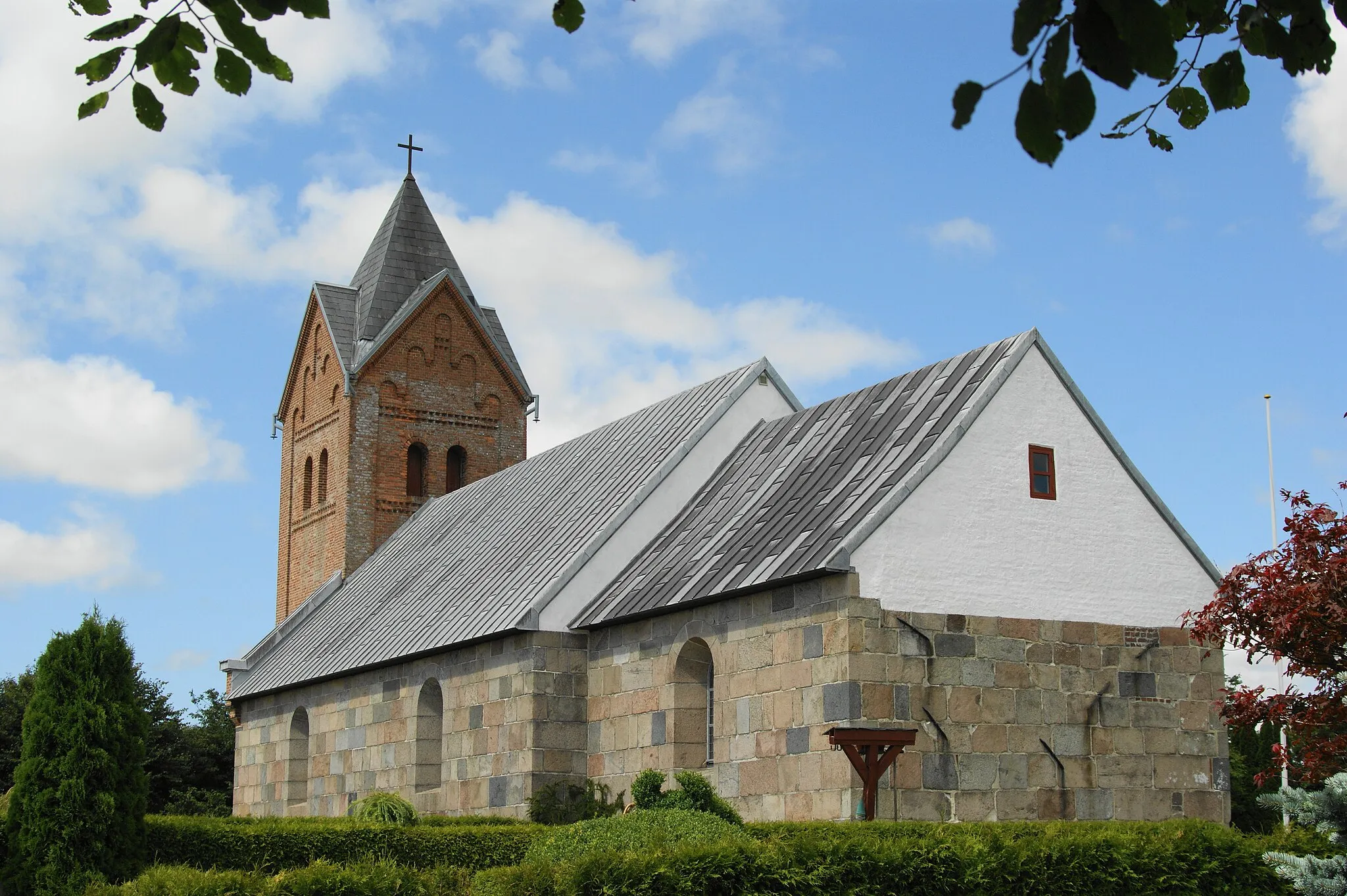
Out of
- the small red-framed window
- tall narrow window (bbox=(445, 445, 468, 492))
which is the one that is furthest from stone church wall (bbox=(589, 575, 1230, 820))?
tall narrow window (bbox=(445, 445, 468, 492))

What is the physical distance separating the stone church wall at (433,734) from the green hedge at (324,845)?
315 cm

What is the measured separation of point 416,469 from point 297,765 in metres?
7.20

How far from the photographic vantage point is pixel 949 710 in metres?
14.1

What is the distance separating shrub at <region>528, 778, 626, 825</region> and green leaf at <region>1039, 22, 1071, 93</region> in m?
13.4

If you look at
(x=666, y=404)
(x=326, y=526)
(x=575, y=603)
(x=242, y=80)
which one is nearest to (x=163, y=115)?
(x=242, y=80)

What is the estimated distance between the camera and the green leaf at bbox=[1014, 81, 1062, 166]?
3.84 meters

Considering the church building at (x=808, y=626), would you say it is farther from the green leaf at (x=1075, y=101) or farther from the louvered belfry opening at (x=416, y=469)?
the green leaf at (x=1075, y=101)

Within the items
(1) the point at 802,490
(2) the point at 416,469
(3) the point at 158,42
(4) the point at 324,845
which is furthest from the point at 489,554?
(3) the point at 158,42

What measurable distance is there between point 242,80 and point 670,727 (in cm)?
1203

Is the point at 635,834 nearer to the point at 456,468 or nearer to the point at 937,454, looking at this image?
the point at 937,454

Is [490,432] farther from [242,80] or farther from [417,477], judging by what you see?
Result: [242,80]

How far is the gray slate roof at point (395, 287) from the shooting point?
28766 millimetres

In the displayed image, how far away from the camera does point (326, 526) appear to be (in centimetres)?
2833

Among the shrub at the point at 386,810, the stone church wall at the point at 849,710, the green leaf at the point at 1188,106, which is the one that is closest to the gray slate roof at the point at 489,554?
the stone church wall at the point at 849,710
